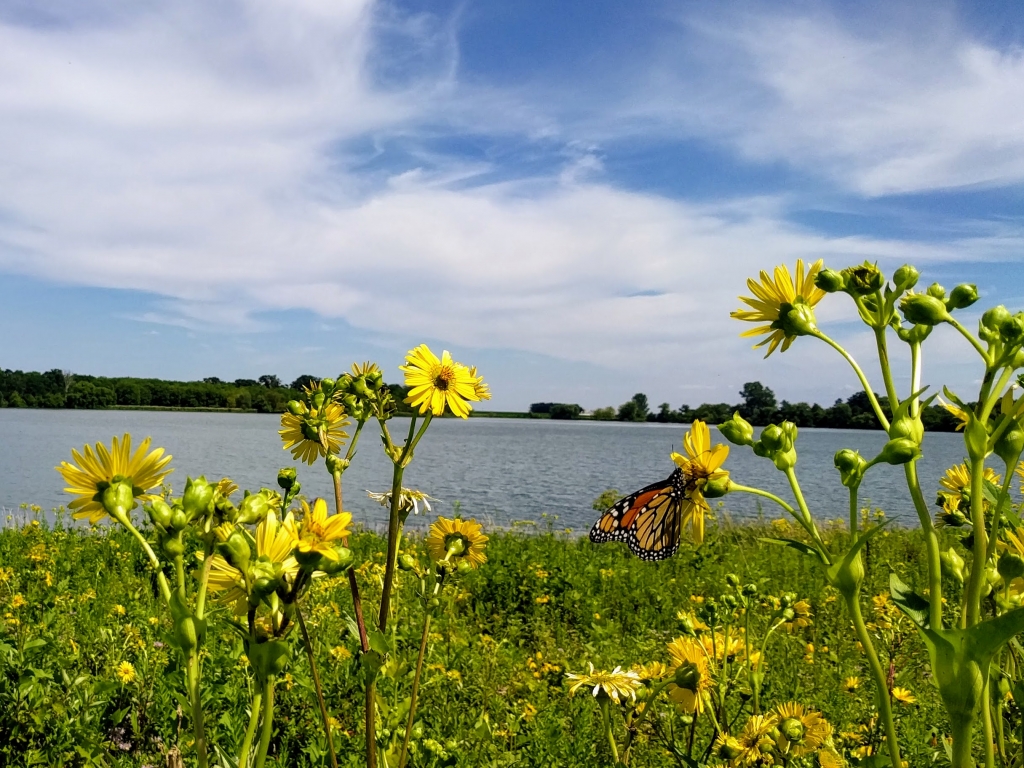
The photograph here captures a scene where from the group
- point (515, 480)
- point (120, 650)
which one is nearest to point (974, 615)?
point (120, 650)

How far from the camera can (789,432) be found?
3.30ft

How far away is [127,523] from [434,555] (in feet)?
3.30

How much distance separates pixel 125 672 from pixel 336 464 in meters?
2.38

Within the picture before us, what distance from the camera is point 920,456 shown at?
0.80 meters

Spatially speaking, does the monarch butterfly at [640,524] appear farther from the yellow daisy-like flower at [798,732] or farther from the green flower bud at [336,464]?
the green flower bud at [336,464]

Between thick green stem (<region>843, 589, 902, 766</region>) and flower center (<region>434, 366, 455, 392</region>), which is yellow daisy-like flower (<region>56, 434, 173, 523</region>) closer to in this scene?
flower center (<region>434, 366, 455, 392</region>)

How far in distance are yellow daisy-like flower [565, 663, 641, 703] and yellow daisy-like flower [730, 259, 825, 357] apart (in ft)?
2.68

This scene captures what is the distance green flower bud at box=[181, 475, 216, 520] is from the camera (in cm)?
90

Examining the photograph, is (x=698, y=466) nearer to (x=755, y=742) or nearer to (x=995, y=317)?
(x=995, y=317)

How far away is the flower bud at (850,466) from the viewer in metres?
0.91

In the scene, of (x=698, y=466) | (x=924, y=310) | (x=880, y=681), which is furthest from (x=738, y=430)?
(x=880, y=681)

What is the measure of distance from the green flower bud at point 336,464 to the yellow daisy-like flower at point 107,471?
0.36m

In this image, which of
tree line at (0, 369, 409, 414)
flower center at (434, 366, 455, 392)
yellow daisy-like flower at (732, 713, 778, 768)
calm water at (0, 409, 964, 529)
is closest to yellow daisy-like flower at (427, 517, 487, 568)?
flower center at (434, 366, 455, 392)

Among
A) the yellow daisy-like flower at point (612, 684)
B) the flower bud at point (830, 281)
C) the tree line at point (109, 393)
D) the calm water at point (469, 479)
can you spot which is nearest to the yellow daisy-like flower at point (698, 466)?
the flower bud at point (830, 281)
